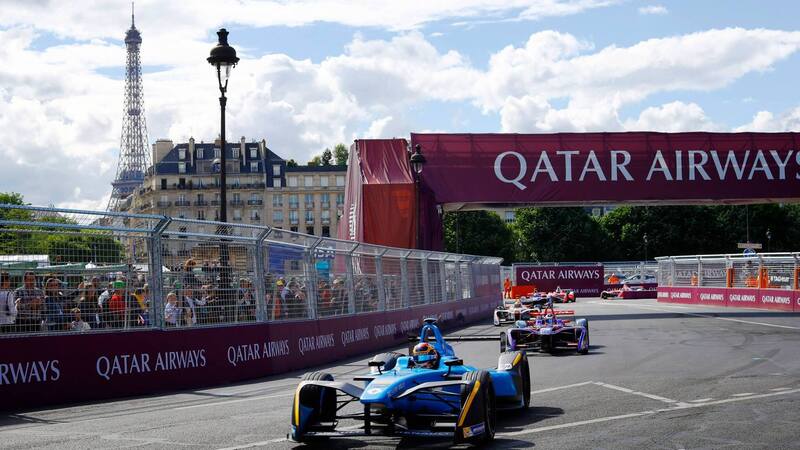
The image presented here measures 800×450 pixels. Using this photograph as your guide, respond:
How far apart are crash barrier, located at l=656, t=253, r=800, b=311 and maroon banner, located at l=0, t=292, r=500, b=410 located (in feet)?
66.4

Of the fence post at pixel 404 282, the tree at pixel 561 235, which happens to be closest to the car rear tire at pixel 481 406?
the fence post at pixel 404 282

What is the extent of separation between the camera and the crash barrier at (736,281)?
3488cm

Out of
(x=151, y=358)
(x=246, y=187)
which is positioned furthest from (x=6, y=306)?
(x=246, y=187)

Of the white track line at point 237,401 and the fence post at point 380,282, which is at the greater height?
the fence post at point 380,282

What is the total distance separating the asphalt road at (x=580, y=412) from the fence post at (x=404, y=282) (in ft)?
23.1

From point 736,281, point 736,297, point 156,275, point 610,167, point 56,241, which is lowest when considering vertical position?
point 736,297

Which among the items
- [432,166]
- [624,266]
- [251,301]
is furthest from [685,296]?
[251,301]

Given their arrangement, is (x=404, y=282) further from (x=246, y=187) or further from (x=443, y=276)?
(x=246, y=187)

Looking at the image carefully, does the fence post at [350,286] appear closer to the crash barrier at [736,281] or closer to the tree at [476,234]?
the crash barrier at [736,281]

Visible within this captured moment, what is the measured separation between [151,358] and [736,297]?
94.6 ft

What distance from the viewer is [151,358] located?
1402cm

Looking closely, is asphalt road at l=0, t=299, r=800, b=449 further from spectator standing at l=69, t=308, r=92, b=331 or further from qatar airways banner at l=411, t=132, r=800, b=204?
qatar airways banner at l=411, t=132, r=800, b=204

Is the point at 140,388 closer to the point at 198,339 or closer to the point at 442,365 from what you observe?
the point at 198,339

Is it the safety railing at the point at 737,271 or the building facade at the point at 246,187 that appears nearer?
the safety railing at the point at 737,271
